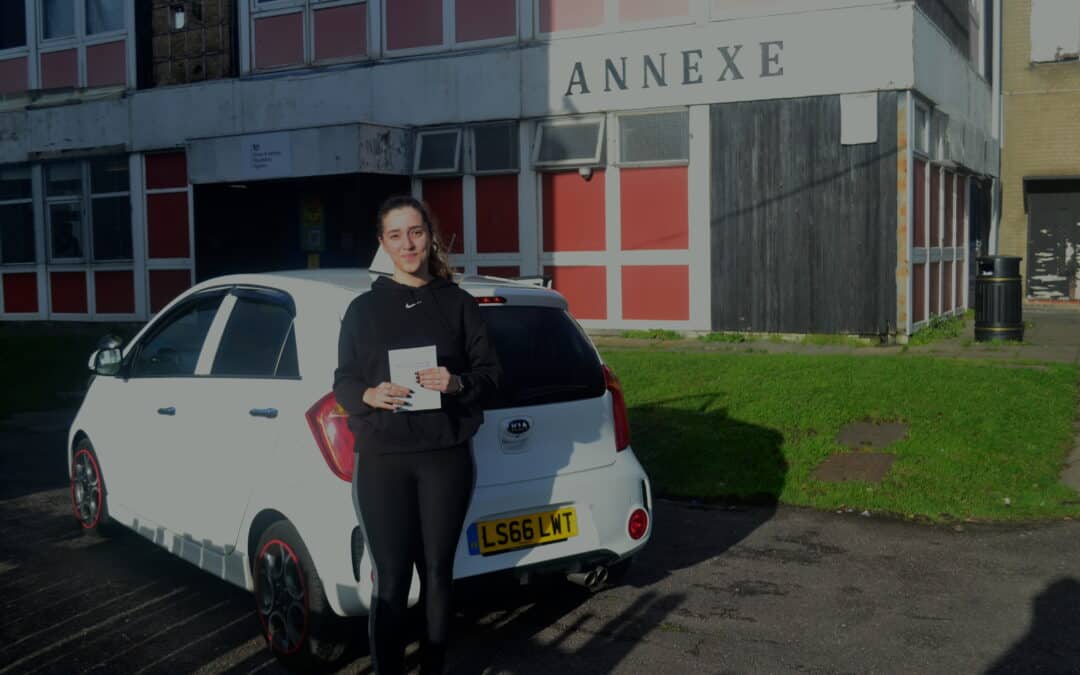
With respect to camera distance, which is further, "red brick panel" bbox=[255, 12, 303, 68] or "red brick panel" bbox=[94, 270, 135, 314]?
"red brick panel" bbox=[94, 270, 135, 314]

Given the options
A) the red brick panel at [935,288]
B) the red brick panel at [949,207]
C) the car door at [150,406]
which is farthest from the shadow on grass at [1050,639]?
the red brick panel at [949,207]

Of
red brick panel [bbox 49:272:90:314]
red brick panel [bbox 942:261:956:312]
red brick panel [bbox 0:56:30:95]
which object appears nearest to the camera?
red brick panel [bbox 942:261:956:312]

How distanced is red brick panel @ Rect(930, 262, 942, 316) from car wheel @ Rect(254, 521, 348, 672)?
562 inches

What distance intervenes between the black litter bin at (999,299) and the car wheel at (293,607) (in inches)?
486

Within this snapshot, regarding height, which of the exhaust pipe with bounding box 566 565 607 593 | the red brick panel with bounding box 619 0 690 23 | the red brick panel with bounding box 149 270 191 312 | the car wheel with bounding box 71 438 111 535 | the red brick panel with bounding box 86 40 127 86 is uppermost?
the red brick panel with bounding box 86 40 127 86

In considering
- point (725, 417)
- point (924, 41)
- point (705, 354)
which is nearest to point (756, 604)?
point (725, 417)

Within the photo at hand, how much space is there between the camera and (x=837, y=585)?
6168mm

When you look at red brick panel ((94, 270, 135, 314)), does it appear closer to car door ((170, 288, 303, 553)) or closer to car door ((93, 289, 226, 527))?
car door ((93, 289, 226, 527))

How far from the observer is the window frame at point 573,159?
17.0 m

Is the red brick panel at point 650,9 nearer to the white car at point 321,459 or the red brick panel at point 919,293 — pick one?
the red brick panel at point 919,293

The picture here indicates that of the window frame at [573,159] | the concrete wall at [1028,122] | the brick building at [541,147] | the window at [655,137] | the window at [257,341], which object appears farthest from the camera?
the concrete wall at [1028,122]

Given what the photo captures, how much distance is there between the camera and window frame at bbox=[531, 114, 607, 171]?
17.0m

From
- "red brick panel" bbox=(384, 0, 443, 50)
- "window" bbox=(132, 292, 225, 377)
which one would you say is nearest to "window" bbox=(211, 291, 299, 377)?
"window" bbox=(132, 292, 225, 377)

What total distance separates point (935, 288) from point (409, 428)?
15.2m
